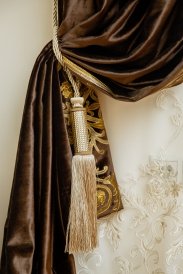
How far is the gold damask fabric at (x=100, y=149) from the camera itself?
944 mm

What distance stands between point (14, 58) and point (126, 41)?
0.41m

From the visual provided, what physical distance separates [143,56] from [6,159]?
1.92ft

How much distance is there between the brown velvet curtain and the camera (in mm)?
827

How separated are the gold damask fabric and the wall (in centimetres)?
20

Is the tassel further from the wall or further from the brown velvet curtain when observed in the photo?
the wall

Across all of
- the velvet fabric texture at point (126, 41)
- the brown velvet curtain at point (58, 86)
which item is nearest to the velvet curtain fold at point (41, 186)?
the brown velvet curtain at point (58, 86)

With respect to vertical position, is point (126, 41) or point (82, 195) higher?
point (126, 41)

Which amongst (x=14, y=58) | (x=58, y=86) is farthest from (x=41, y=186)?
(x=14, y=58)

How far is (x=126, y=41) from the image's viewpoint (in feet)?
2.83

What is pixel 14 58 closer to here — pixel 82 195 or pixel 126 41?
pixel 126 41

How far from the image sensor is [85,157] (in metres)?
0.88

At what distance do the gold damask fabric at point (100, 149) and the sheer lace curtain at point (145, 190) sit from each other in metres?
0.05

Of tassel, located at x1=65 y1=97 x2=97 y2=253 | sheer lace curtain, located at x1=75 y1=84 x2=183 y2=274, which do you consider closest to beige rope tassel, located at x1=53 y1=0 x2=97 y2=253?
tassel, located at x1=65 y1=97 x2=97 y2=253

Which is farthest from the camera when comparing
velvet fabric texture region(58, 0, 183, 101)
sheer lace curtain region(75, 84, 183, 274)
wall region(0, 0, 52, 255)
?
wall region(0, 0, 52, 255)
